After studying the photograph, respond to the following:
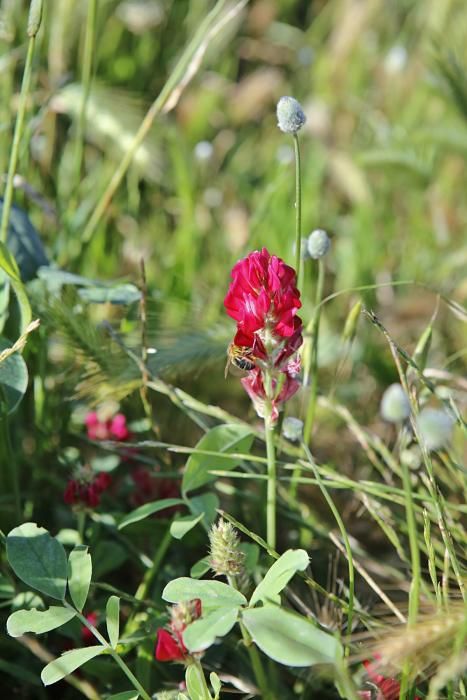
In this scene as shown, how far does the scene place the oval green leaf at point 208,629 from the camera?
56 centimetres

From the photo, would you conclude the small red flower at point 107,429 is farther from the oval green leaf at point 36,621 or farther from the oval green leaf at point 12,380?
the oval green leaf at point 36,621

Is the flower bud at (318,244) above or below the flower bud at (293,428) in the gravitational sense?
above

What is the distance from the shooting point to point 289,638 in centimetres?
58

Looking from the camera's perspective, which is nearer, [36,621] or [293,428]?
[36,621]

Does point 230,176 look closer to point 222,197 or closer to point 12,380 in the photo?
point 222,197

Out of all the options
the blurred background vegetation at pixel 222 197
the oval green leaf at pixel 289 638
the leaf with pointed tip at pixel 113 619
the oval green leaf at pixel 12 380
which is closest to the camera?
the oval green leaf at pixel 289 638

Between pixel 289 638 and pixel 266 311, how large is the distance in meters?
0.23

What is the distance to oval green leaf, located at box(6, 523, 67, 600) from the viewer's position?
27.1 inches

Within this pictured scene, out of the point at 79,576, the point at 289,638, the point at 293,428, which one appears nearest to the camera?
the point at 289,638

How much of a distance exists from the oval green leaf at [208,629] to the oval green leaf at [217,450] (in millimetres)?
207

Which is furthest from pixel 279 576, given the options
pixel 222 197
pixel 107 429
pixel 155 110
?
pixel 222 197

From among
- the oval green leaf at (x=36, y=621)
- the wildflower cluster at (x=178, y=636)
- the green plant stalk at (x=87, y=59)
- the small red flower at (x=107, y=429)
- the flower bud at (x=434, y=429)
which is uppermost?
the green plant stalk at (x=87, y=59)

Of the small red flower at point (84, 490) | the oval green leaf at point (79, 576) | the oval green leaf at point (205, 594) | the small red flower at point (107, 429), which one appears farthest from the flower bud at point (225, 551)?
the small red flower at point (107, 429)

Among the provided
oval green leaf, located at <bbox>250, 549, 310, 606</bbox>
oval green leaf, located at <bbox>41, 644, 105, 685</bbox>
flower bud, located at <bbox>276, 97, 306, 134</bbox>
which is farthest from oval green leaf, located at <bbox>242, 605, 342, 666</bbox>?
flower bud, located at <bbox>276, 97, 306, 134</bbox>
